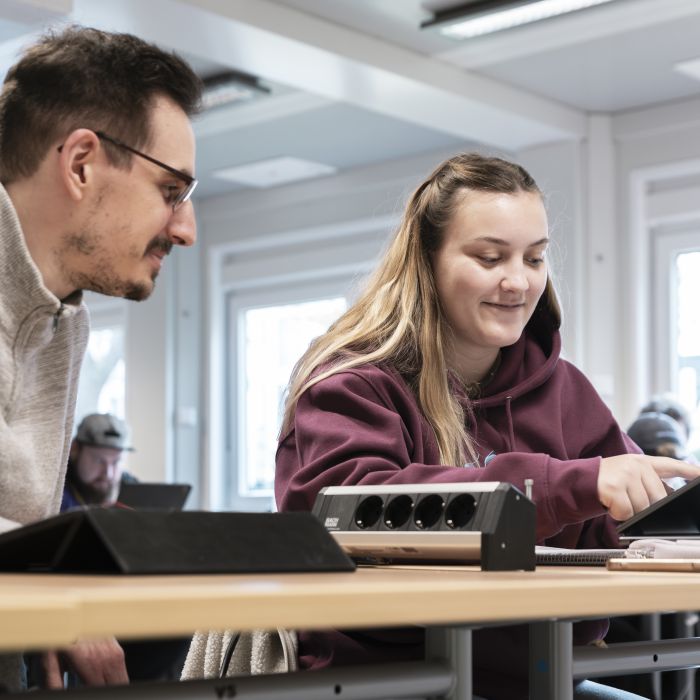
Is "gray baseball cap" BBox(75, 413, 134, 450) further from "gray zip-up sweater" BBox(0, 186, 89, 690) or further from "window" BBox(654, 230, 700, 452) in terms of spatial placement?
"gray zip-up sweater" BBox(0, 186, 89, 690)

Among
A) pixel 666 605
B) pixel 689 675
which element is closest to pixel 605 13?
pixel 689 675

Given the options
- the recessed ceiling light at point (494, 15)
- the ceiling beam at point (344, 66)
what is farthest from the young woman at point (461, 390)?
the recessed ceiling light at point (494, 15)

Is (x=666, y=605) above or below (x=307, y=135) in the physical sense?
below

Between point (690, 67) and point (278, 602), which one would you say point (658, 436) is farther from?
point (278, 602)

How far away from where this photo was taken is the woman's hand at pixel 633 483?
1.30m

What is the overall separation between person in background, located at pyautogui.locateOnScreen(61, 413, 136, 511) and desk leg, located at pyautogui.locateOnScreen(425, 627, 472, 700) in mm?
4219

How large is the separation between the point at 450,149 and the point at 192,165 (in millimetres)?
5913

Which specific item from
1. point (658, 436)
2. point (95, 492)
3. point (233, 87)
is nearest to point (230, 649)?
point (658, 436)

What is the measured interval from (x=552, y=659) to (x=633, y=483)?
0.22 metres

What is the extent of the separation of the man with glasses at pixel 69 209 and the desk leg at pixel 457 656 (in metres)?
0.40

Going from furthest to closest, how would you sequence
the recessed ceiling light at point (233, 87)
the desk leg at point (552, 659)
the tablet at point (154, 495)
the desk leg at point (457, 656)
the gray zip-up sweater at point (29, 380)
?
the recessed ceiling light at point (233, 87) < the tablet at point (154, 495) < the gray zip-up sweater at point (29, 380) < the desk leg at point (552, 659) < the desk leg at point (457, 656)

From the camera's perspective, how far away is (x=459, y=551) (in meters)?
1.15

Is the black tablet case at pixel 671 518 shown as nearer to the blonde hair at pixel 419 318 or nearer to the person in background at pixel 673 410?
the blonde hair at pixel 419 318

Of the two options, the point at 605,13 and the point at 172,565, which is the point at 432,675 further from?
the point at 605,13
